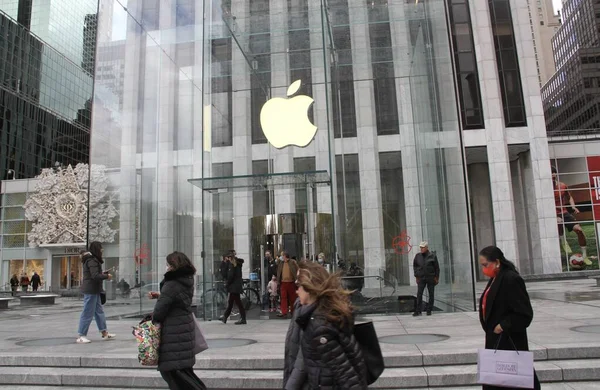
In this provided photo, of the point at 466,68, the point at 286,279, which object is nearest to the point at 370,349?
the point at 286,279

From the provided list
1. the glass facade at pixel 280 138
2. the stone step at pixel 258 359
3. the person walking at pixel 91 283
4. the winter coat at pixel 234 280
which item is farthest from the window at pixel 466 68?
the person walking at pixel 91 283

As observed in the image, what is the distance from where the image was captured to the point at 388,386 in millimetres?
6449

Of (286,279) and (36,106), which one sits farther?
(36,106)

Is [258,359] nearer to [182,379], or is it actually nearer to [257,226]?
[182,379]

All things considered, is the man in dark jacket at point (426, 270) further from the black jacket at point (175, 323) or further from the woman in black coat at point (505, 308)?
the black jacket at point (175, 323)

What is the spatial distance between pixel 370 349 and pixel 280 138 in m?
12.3

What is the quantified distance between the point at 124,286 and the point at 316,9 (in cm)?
1090

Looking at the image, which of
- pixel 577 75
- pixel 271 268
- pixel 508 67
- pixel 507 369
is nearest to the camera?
pixel 507 369

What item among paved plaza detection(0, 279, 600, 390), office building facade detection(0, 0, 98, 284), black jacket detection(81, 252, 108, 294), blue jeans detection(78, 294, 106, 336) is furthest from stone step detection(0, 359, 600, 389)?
office building facade detection(0, 0, 98, 284)

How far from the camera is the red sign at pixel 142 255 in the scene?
1612 centimetres

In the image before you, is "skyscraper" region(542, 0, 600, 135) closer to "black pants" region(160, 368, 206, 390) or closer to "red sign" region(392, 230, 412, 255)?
"red sign" region(392, 230, 412, 255)

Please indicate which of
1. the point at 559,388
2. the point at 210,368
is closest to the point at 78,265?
the point at 210,368

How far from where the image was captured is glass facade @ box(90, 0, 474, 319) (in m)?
14.3

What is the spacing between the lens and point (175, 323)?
16.3 ft
